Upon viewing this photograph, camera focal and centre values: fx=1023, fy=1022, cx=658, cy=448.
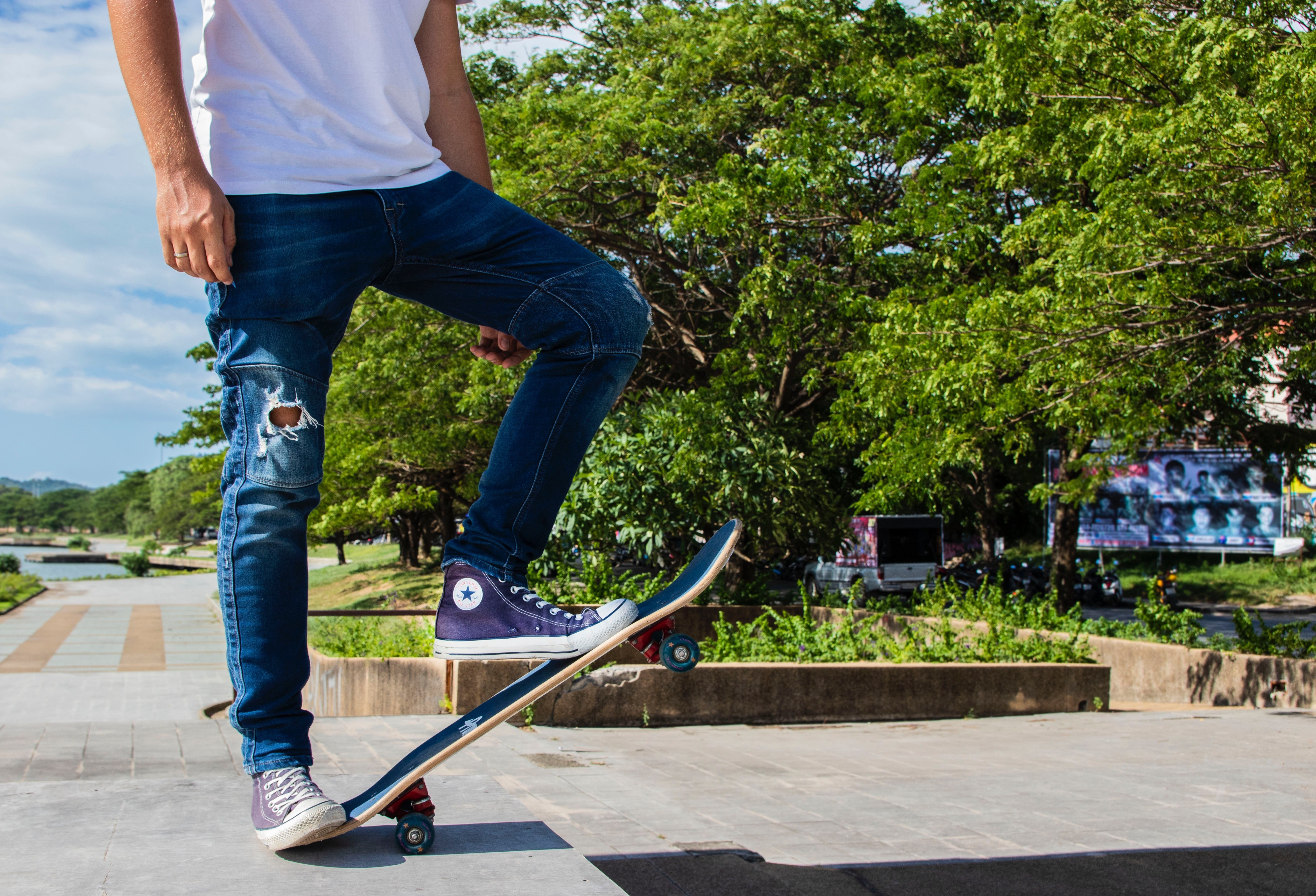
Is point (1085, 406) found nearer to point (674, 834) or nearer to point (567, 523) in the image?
point (567, 523)

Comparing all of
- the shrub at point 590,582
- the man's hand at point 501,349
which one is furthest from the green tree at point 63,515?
the man's hand at point 501,349

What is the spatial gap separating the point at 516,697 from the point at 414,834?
0.34 meters

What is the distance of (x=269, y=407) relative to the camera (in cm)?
202

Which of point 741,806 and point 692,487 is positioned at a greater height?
point 692,487

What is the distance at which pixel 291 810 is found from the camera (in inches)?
77.9

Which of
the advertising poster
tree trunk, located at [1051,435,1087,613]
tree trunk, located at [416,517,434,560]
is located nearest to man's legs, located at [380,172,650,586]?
tree trunk, located at [1051,435,1087,613]

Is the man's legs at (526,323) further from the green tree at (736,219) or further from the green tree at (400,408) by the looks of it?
the green tree at (400,408)

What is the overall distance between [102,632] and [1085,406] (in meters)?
19.2

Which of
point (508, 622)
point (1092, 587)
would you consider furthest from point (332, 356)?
point (1092, 587)

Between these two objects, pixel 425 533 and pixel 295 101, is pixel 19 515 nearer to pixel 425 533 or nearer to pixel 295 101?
pixel 425 533

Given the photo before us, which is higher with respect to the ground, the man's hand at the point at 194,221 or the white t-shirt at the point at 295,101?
the white t-shirt at the point at 295,101

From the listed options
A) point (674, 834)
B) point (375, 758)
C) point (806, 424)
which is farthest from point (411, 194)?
point (806, 424)

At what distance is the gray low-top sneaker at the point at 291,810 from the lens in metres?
1.97

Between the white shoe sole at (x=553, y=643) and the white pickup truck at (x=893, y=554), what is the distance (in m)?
28.3
